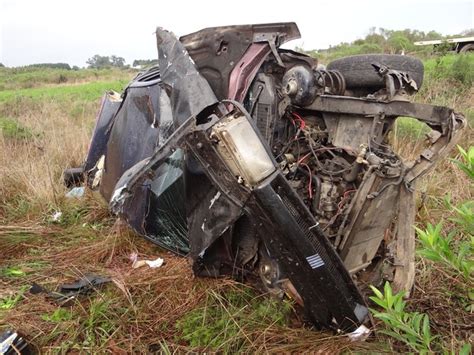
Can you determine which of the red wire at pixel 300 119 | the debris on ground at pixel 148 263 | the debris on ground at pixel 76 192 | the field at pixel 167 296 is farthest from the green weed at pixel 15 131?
the red wire at pixel 300 119

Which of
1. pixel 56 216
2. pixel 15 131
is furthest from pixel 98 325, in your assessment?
pixel 15 131

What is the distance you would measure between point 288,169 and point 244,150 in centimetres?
80

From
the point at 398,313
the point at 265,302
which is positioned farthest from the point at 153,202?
the point at 398,313

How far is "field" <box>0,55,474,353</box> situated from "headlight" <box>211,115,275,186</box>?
72 cm

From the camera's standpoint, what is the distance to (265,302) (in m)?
2.54

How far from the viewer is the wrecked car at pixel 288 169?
1.99m

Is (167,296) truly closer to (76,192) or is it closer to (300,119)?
(300,119)

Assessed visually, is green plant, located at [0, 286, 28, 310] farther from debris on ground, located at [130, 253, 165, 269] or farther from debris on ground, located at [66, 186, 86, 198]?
debris on ground, located at [66, 186, 86, 198]

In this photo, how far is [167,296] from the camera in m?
2.82

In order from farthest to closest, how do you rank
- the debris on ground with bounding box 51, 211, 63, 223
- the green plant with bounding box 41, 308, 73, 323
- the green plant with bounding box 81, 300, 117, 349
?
the debris on ground with bounding box 51, 211, 63, 223 < the green plant with bounding box 41, 308, 73, 323 < the green plant with bounding box 81, 300, 117, 349

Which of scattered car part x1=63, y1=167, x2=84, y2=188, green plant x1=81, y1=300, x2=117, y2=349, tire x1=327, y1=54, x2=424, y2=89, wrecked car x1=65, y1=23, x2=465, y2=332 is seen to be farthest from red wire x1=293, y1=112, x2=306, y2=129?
scattered car part x1=63, y1=167, x2=84, y2=188

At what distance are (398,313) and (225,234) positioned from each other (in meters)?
1.27

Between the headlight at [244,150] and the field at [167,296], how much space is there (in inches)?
28.2

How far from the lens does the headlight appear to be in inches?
74.6
